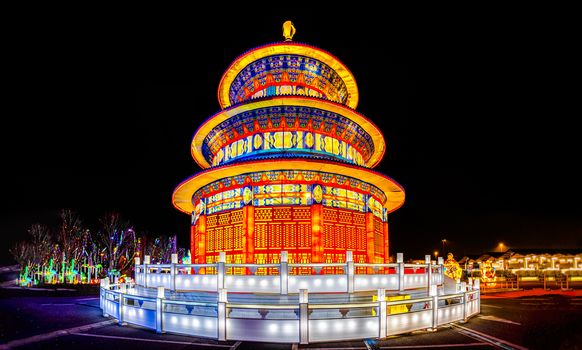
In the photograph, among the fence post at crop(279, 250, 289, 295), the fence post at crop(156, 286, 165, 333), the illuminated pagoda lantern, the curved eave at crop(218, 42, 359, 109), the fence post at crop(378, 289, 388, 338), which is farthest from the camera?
the curved eave at crop(218, 42, 359, 109)

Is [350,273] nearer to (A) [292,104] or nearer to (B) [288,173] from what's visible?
(B) [288,173]

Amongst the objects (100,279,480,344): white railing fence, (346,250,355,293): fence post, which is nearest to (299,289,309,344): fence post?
(100,279,480,344): white railing fence

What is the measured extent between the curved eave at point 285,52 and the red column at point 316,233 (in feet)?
35.4

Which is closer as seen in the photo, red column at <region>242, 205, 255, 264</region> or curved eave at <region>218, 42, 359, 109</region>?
red column at <region>242, 205, 255, 264</region>

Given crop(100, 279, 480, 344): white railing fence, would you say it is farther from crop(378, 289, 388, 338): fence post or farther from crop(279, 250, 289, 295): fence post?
crop(279, 250, 289, 295): fence post

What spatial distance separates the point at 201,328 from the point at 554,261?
7397cm

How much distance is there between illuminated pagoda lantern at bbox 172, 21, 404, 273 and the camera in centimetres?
2091

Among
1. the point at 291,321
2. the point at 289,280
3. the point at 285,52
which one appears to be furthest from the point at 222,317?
the point at 285,52

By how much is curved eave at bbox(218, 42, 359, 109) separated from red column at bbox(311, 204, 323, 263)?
10.8 m

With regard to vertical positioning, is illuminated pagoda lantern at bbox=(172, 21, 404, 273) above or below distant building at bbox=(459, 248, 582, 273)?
above

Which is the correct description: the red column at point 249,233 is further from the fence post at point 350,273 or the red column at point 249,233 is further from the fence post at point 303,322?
the fence post at point 303,322

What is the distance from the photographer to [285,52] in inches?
1040

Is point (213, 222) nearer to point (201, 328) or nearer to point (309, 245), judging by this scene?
point (309, 245)

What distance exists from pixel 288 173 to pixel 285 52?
9071 millimetres
